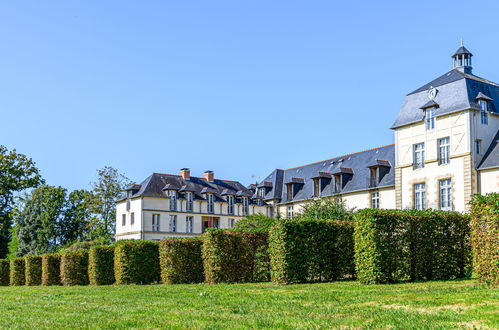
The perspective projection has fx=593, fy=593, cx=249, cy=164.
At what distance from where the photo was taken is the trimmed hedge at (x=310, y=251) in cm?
1878

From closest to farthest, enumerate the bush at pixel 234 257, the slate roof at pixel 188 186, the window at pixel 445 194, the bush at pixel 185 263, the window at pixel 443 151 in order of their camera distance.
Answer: the bush at pixel 234 257 < the bush at pixel 185 263 < the window at pixel 445 194 < the window at pixel 443 151 < the slate roof at pixel 188 186

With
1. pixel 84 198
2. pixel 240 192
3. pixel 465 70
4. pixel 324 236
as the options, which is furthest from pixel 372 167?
pixel 84 198

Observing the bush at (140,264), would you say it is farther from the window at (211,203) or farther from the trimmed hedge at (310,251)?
the window at (211,203)

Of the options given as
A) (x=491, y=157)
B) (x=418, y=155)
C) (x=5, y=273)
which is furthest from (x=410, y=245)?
(x=5, y=273)

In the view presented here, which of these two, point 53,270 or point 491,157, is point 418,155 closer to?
point 491,157

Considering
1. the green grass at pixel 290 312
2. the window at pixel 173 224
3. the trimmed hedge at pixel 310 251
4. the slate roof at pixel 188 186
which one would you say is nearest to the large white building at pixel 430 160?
the slate roof at pixel 188 186

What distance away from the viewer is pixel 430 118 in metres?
40.7

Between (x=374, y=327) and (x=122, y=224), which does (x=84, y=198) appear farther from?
(x=374, y=327)

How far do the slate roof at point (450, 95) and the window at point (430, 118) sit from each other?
1.07 ft

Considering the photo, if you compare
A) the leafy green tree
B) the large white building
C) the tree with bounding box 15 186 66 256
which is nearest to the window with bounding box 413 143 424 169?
the large white building

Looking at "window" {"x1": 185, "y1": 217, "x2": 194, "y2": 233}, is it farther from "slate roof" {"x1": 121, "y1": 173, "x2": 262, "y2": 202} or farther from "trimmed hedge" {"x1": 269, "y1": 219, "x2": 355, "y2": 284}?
"trimmed hedge" {"x1": 269, "y1": 219, "x2": 355, "y2": 284}

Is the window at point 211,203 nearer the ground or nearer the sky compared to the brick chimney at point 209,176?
nearer the ground

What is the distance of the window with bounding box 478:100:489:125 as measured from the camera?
39.0 metres

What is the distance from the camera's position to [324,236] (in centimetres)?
1955
